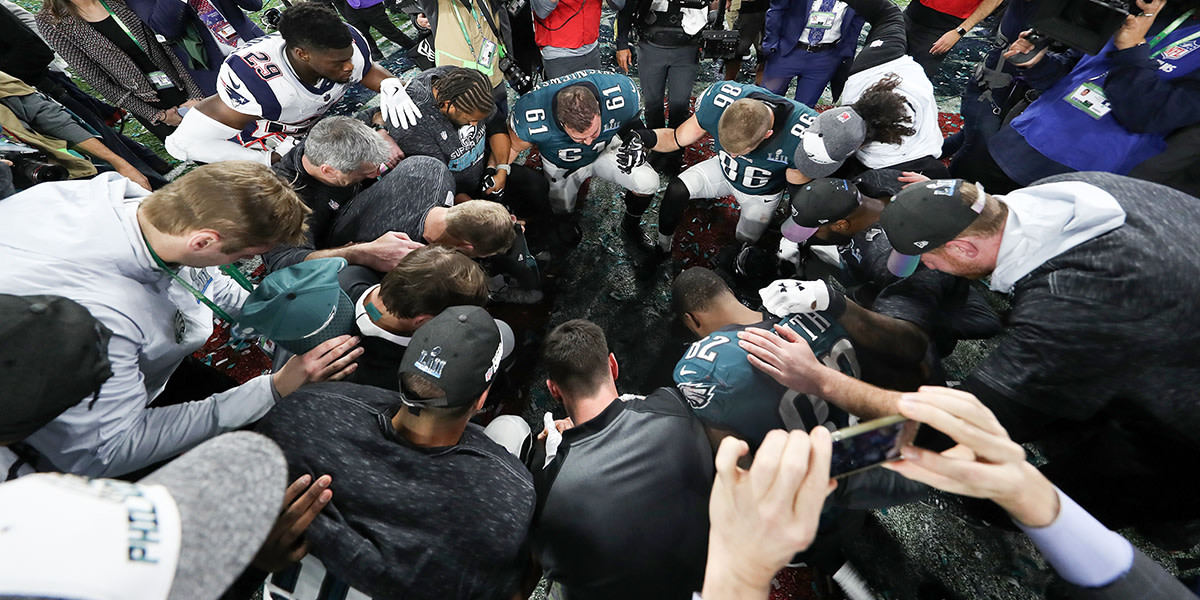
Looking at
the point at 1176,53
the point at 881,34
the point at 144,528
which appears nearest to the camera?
the point at 144,528

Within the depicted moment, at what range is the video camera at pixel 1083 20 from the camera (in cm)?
216

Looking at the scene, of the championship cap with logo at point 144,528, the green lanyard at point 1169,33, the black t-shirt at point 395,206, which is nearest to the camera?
the championship cap with logo at point 144,528

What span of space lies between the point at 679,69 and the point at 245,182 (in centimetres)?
329

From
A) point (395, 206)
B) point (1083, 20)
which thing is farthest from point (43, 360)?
point (1083, 20)

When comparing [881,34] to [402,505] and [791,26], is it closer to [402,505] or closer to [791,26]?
[791,26]

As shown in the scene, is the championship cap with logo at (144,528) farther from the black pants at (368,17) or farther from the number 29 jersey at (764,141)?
the black pants at (368,17)

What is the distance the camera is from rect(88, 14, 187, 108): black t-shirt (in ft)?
10.7

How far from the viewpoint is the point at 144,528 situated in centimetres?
76

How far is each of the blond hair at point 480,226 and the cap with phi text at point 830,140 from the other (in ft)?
Answer: 5.46

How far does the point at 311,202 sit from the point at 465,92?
3.26ft

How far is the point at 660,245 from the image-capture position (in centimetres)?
351

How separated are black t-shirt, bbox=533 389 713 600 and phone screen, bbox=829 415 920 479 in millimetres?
549

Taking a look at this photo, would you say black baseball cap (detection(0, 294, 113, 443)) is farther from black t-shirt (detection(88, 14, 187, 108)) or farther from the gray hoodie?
black t-shirt (detection(88, 14, 187, 108))

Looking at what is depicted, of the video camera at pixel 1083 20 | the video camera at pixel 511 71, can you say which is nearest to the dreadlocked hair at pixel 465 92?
the video camera at pixel 511 71
